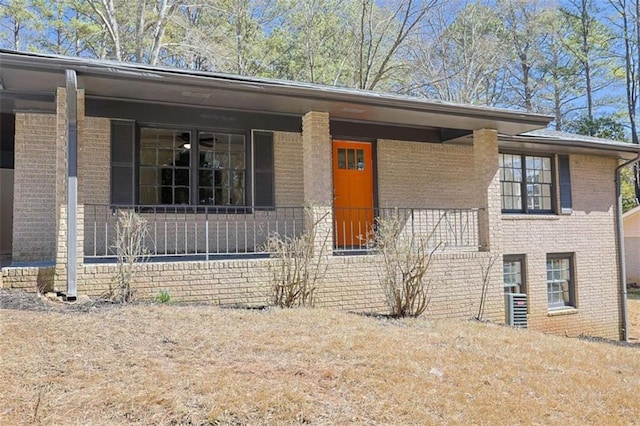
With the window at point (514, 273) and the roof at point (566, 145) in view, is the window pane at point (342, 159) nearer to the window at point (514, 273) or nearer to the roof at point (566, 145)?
the roof at point (566, 145)

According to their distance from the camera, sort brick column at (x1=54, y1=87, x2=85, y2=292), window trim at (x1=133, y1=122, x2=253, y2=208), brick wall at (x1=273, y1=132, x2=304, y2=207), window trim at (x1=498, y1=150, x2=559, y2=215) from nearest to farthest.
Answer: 1. brick column at (x1=54, y1=87, x2=85, y2=292)
2. window trim at (x1=133, y1=122, x2=253, y2=208)
3. brick wall at (x1=273, y1=132, x2=304, y2=207)
4. window trim at (x1=498, y1=150, x2=559, y2=215)

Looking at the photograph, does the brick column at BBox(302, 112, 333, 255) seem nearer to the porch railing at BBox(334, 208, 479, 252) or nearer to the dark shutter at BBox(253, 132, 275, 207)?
the dark shutter at BBox(253, 132, 275, 207)

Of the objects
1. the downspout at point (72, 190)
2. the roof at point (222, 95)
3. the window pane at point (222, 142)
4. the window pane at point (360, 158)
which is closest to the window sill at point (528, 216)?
the roof at point (222, 95)

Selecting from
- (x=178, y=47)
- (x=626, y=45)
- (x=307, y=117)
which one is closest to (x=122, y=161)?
(x=307, y=117)

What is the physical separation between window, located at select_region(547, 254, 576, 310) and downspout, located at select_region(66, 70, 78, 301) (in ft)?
34.9

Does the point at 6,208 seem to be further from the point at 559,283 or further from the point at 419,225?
the point at 559,283

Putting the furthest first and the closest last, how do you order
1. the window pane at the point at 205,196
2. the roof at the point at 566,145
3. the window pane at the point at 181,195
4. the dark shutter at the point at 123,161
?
1. the roof at the point at 566,145
2. the window pane at the point at 205,196
3. the window pane at the point at 181,195
4. the dark shutter at the point at 123,161

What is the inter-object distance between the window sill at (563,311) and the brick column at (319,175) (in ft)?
21.8

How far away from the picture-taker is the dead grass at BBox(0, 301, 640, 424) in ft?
11.9

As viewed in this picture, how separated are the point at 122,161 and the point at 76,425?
20.0 feet

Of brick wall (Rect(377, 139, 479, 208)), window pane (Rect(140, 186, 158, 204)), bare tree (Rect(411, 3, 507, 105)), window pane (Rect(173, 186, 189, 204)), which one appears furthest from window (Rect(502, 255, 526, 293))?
bare tree (Rect(411, 3, 507, 105))

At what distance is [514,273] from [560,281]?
1620 mm

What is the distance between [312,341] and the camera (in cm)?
535

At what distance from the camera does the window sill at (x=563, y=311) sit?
12071 mm
